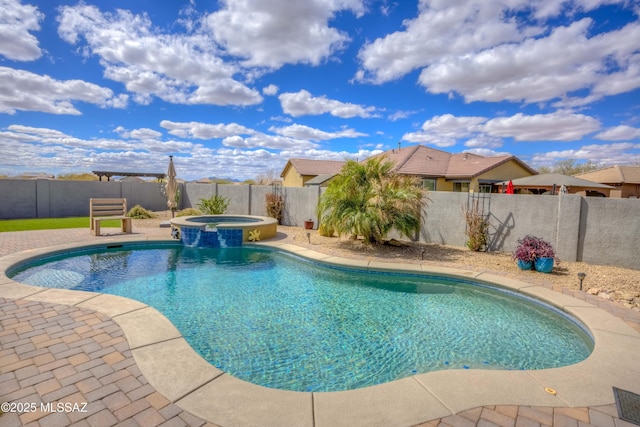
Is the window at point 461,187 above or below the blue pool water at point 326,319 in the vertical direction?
above

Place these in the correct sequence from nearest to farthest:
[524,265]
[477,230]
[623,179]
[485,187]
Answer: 1. [524,265]
2. [477,230]
3. [485,187]
4. [623,179]

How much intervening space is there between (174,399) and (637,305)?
746cm

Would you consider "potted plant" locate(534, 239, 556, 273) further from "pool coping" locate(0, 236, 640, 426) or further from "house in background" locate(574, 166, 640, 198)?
"house in background" locate(574, 166, 640, 198)

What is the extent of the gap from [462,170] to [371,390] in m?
22.9

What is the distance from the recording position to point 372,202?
380 inches

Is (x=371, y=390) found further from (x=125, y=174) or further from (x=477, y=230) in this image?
(x=125, y=174)

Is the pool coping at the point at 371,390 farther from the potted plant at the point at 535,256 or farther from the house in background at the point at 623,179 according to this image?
the house in background at the point at 623,179

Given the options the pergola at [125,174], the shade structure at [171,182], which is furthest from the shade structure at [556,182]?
the pergola at [125,174]

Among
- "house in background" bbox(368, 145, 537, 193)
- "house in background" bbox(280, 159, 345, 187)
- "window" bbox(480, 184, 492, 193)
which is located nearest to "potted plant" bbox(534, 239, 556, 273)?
"house in background" bbox(368, 145, 537, 193)

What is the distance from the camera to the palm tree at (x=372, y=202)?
9.48 metres

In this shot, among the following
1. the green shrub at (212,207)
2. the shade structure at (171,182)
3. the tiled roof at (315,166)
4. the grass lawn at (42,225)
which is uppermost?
the tiled roof at (315,166)

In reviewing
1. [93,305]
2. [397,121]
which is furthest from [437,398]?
[397,121]

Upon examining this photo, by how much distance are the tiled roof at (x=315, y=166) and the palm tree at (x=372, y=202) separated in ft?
63.9

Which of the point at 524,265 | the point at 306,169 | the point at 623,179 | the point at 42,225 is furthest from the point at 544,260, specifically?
the point at 623,179
